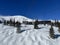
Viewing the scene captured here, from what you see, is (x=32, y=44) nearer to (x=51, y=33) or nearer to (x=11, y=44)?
(x=11, y=44)

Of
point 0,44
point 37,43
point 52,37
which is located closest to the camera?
point 0,44

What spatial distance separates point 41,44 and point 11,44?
354 centimetres

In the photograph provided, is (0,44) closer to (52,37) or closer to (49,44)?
(49,44)

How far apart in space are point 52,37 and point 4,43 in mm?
6867

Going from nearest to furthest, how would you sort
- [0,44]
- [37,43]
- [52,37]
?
[0,44] < [37,43] < [52,37]

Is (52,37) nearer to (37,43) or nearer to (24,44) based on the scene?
(37,43)

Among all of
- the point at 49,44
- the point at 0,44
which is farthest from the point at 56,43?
the point at 0,44

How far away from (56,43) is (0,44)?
6753 millimetres

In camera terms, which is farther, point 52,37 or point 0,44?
point 52,37

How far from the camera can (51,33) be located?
61.6 ft

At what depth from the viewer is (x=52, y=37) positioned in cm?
1839

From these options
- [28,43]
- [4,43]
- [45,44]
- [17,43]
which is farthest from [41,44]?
[4,43]

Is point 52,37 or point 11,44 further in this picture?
point 52,37

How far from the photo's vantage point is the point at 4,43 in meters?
15.5
